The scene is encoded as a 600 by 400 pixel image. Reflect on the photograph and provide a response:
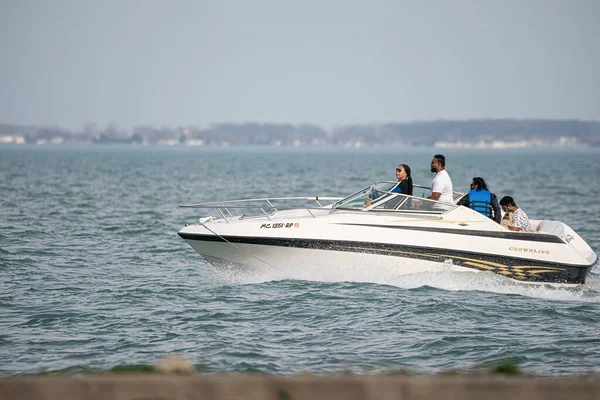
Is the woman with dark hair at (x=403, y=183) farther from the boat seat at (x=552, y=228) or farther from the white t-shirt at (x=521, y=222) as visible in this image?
the boat seat at (x=552, y=228)

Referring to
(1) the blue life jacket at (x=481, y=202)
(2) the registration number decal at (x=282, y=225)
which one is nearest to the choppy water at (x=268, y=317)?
(2) the registration number decal at (x=282, y=225)

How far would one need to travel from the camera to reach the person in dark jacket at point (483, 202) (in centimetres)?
1359

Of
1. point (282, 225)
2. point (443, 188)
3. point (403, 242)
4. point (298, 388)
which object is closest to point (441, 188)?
point (443, 188)

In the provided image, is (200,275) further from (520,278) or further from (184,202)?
(184,202)

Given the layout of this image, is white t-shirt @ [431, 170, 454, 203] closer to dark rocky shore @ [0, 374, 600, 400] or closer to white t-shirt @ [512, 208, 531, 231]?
white t-shirt @ [512, 208, 531, 231]

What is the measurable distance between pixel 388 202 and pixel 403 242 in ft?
2.84

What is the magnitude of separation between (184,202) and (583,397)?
29199mm

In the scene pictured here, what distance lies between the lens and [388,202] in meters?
13.6

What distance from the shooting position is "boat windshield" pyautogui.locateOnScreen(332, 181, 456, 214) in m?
13.5

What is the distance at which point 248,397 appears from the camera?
5.14 m

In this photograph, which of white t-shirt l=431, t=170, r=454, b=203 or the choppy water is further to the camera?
white t-shirt l=431, t=170, r=454, b=203

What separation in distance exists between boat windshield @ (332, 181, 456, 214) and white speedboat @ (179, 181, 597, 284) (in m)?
0.02

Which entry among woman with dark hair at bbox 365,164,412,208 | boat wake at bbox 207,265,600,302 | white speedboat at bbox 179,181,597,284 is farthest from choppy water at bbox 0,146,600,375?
woman with dark hair at bbox 365,164,412,208

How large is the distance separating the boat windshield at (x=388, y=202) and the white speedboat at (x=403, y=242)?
18 millimetres
